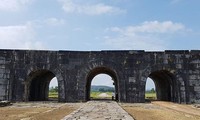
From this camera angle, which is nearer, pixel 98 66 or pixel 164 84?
pixel 98 66

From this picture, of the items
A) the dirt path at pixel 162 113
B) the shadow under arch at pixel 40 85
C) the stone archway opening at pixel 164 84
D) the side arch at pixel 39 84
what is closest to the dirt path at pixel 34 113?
the dirt path at pixel 162 113

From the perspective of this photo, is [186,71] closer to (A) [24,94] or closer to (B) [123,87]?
(B) [123,87]

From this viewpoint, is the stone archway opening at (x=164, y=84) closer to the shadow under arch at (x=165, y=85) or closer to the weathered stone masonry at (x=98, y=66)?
the shadow under arch at (x=165, y=85)

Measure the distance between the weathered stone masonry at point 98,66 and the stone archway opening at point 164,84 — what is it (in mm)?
760

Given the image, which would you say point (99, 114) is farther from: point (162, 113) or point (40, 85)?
point (40, 85)

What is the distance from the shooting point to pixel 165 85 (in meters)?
23.8

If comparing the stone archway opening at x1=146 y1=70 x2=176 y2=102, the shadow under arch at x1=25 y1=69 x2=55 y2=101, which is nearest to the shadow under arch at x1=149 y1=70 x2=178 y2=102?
the stone archway opening at x1=146 y1=70 x2=176 y2=102

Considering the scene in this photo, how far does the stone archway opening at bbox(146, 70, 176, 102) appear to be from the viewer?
69.8 feet

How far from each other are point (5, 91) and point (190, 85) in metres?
14.3

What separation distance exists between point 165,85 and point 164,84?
0.28 metres

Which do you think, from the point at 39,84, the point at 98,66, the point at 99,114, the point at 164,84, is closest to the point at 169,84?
the point at 164,84

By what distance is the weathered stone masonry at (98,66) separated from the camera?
1989cm

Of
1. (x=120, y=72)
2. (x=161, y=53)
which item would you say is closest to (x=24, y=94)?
(x=120, y=72)

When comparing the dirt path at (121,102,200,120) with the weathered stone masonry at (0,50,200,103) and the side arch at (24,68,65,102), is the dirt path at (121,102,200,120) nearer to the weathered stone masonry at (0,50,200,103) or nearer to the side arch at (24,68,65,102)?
the weathered stone masonry at (0,50,200,103)
